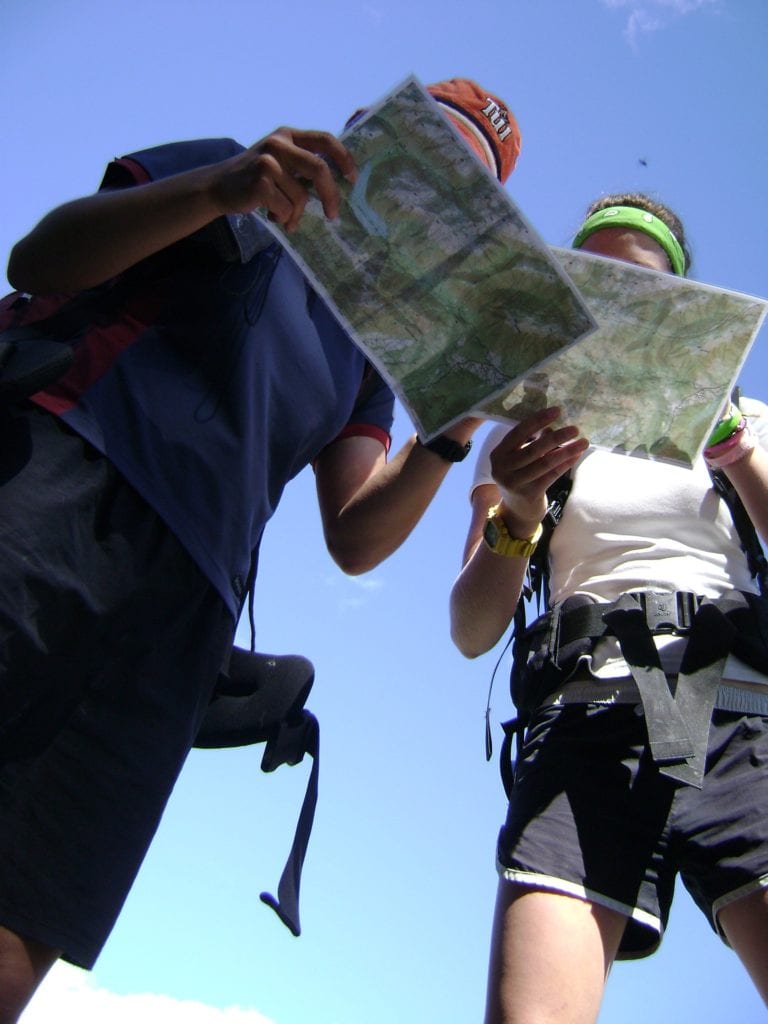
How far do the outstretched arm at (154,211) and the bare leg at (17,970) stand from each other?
1.04 metres

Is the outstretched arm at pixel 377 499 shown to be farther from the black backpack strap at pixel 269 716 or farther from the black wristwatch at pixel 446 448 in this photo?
the black backpack strap at pixel 269 716

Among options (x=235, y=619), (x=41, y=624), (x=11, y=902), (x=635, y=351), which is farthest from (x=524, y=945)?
(x=635, y=351)

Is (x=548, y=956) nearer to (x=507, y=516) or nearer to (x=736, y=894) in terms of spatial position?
(x=736, y=894)

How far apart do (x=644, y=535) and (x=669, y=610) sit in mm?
257

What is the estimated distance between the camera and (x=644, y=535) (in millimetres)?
2516

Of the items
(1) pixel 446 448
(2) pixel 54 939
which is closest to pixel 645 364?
(1) pixel 446 448

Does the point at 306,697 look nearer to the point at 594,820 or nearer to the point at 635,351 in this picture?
the point at 594,820

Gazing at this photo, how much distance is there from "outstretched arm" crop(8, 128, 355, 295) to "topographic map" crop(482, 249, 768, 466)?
0.62m

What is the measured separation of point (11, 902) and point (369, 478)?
1.16m

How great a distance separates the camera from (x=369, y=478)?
2369 millimetres

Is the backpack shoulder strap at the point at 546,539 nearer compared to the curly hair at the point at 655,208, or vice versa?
the backpack shoulder strap at the point at 546,539

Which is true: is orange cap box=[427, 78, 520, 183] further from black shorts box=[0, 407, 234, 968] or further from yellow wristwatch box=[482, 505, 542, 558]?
black shorts box=[0, 407, 234, 968]

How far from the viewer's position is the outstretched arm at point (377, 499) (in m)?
2.26

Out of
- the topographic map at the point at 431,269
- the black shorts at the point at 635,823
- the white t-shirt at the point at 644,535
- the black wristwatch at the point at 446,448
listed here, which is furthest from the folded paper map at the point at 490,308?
the black shorts at the point at 635,823
